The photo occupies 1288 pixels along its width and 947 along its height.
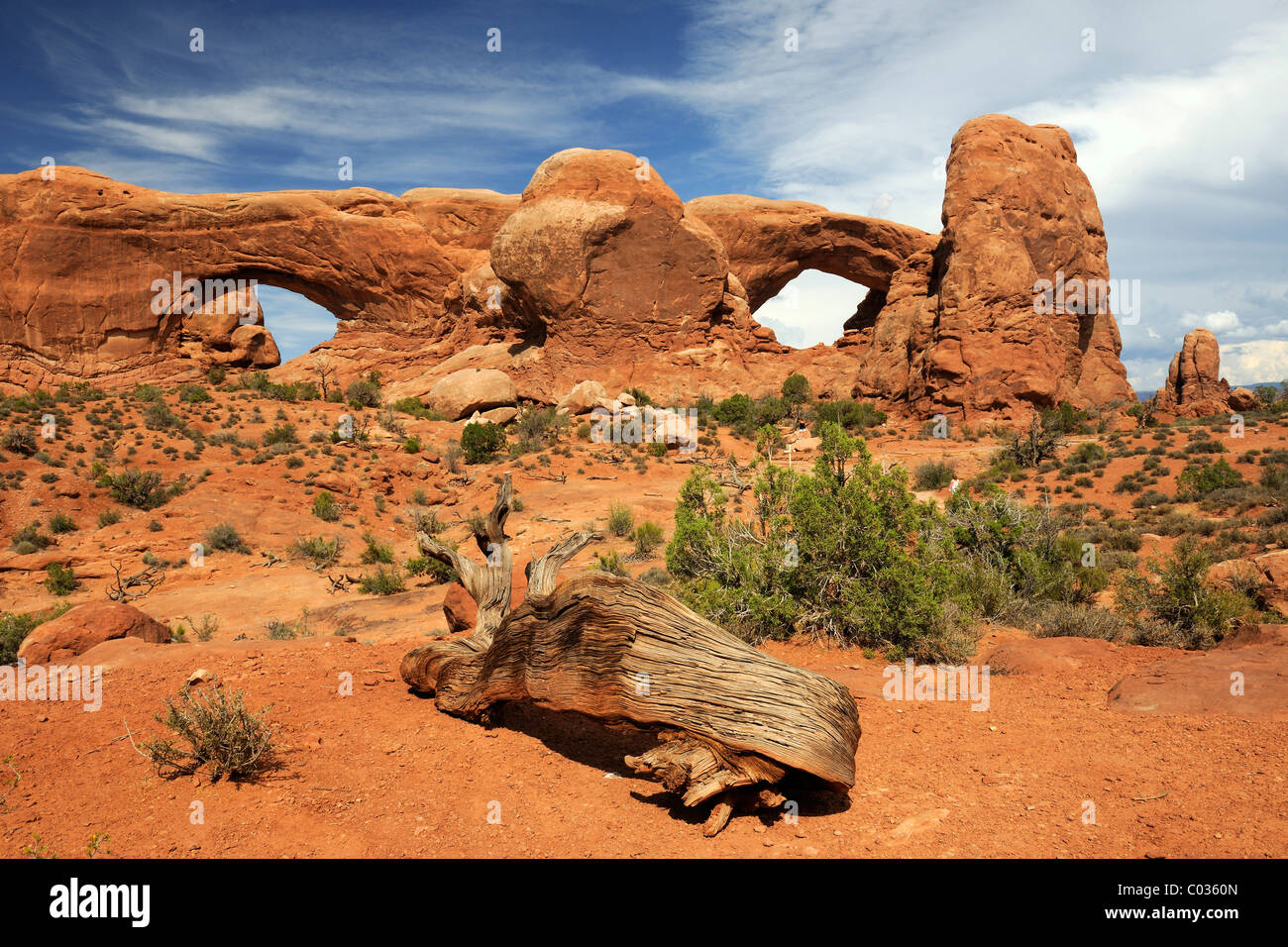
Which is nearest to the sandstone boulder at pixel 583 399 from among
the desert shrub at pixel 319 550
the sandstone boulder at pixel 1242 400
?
the desert shrub at pixel 319 550

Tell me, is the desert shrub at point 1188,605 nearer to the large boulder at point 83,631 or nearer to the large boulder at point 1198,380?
the large boulder at point 83,631

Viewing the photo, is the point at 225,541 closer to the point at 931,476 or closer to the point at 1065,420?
the point at 931,476

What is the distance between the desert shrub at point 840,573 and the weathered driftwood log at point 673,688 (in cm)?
279

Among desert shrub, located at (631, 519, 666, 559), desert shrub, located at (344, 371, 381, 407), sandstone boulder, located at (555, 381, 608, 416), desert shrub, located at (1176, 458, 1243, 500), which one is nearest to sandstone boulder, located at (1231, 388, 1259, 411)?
desert shrub, located at (1176, 458, 1243, 500)

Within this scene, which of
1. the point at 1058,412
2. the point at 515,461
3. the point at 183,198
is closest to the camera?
the point at 515,461

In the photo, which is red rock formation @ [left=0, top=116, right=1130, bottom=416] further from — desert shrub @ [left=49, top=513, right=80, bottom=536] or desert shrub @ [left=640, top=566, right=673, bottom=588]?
desert shrub @ [left=640, top=566, right=673, bottom=588]

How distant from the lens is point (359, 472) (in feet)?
60.5

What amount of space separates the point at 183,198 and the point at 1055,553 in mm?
32980

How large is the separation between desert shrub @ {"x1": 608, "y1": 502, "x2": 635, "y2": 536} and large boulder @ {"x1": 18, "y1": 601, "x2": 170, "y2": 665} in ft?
26.2

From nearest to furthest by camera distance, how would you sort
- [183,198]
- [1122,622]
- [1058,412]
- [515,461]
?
[1122,622], [515,461], [1058,412], [183,198]

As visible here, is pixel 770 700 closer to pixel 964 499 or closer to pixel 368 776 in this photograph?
pixel 368 776

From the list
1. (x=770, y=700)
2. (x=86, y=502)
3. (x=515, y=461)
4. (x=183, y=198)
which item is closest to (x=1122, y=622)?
(x=770, y=700)

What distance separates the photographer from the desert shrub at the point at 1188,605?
6.45 m

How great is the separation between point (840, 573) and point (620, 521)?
7.07 meters
